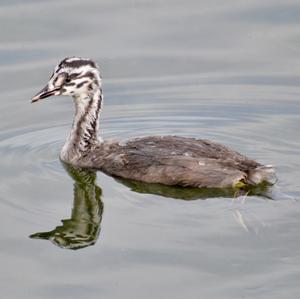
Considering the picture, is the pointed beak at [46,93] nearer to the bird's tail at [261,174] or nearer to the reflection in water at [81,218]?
the reflection in water at [81,218]

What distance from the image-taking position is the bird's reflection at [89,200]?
10.1 metres

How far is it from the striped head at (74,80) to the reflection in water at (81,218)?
0.79 m

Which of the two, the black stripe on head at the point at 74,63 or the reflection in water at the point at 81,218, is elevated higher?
the black stripe on head at the point at 74,63

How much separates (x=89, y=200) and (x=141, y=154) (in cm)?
68

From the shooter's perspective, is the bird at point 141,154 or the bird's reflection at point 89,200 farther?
the bird at point 141,154

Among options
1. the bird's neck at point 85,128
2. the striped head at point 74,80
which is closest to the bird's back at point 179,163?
the bird's neck at point 85,128

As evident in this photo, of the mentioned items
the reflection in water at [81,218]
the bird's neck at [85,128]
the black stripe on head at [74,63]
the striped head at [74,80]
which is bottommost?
the reflection in water at [81,218]

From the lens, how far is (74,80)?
11883 millimetres

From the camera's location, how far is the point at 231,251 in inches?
374

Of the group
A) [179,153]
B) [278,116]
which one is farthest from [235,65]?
[179,153]

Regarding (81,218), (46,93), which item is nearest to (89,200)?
(81,218)

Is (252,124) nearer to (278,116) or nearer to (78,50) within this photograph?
(278,116)

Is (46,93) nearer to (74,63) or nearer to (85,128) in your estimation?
(74,63)

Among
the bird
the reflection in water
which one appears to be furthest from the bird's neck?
the reflection in water
